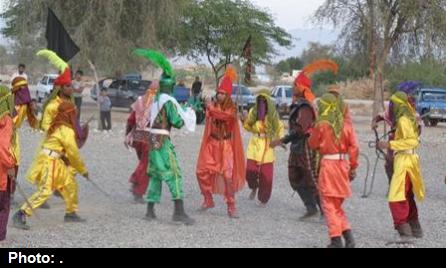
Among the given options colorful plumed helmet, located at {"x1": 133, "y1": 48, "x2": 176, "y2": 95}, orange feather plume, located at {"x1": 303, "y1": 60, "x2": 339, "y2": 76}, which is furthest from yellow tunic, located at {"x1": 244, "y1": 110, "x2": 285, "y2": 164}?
colorful plumed helmet, located at {"x1": 133, "y1": 48, "x2": 176, "y2": 95}

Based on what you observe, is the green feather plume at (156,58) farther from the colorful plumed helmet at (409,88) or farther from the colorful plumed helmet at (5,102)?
the colorful plumed helmet at (409,88)

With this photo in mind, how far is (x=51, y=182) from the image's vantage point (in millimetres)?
7957

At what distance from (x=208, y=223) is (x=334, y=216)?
6.32ft

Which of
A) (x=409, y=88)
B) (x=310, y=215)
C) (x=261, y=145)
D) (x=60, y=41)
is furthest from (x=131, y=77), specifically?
(x=409, y=88)

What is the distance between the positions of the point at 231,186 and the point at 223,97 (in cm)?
103

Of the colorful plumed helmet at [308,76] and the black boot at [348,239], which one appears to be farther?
the colorful plumed helmet at [308,76]

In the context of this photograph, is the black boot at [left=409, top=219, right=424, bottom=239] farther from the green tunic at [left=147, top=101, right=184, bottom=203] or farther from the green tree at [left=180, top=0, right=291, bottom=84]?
the green tree at [left=180, top=0, right=291, bottom=84]

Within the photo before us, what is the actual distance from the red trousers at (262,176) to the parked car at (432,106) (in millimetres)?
20278

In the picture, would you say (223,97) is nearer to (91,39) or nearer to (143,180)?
(143,180)

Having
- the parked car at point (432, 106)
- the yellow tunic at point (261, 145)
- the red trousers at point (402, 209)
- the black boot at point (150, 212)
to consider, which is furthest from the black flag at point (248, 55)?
the parked car at point (432, 106)

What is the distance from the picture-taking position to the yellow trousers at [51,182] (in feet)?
A: 25.9

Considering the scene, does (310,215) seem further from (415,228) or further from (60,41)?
(60,41)
